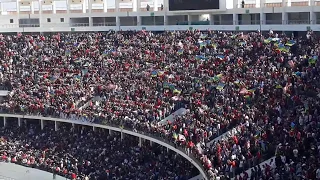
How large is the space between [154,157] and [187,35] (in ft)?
51.5

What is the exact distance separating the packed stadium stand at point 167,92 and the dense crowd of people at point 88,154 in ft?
0.33

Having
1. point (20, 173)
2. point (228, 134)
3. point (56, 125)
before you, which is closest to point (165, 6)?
point (56, 125)

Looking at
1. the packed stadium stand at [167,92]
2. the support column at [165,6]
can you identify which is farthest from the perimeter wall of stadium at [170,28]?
the support column at [165,6]

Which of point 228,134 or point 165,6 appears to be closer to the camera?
point 228,134

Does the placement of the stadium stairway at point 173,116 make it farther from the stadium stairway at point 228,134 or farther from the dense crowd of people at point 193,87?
the stadium stairway at point 228,134

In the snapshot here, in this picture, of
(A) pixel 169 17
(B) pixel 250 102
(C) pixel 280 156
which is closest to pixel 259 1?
(A) pixel 169 17

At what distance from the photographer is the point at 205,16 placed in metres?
58.2

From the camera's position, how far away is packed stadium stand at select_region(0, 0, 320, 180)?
102 ft

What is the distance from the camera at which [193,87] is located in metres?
42.6

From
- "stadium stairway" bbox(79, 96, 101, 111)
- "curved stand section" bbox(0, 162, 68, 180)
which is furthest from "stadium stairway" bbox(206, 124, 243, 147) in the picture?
"stadium stairway" bbox(79, 96, 101, 111)

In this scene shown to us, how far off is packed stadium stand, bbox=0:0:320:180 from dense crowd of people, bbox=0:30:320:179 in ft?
0.32

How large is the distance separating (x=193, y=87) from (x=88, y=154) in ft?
27.8

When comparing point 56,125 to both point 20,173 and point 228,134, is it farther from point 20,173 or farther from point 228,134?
point 228,134

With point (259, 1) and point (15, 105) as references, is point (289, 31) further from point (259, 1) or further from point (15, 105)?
point (15, 105)
